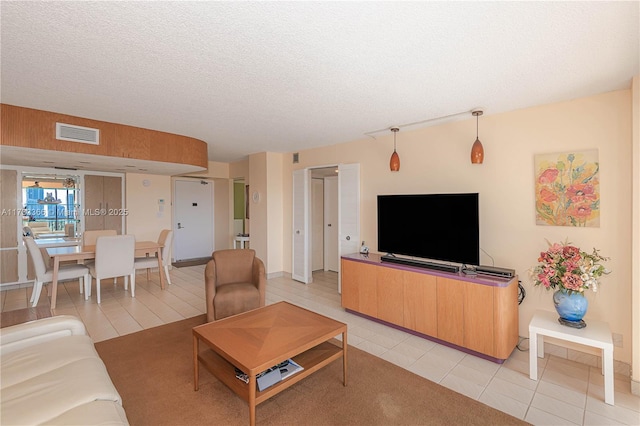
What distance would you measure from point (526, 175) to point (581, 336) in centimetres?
154

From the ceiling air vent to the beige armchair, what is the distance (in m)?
2.12

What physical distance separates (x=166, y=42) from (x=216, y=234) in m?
6.59

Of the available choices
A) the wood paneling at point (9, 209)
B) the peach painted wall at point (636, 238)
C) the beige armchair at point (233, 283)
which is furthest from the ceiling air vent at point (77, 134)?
the peach painted wall at point (636, 238)

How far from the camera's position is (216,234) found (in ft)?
26.1

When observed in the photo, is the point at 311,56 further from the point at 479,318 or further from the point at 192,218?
the point at 192,218

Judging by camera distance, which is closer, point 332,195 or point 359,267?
point 359,267

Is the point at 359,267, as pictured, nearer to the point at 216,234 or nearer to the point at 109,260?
the point at 109,260

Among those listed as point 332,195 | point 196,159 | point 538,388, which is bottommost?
point 538,388

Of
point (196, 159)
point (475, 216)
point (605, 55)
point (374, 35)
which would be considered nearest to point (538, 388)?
point (475, 216)

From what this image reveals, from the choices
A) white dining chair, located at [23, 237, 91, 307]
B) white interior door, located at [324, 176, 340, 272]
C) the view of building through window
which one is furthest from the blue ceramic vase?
the view of building through window

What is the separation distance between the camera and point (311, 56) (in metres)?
2.03

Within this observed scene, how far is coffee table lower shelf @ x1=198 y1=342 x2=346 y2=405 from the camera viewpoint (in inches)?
74.0

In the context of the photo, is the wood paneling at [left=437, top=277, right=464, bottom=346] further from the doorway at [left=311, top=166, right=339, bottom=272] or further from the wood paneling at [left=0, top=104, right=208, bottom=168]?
the wood paneling at [left=0, top=104, right=208, bottom=168]

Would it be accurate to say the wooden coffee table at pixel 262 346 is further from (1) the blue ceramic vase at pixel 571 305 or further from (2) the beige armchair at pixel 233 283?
(1) the blue ceramic vase at pixel 571 305
